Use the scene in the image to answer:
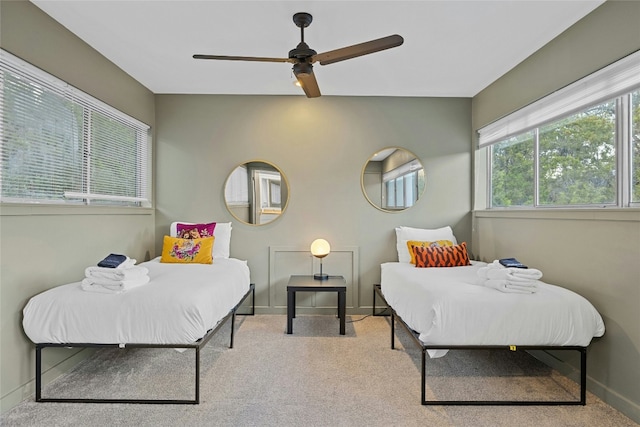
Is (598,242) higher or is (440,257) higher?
(598,242)

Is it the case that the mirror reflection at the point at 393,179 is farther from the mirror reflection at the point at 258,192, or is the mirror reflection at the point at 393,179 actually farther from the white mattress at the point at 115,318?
the white mattress at the point at 115,318

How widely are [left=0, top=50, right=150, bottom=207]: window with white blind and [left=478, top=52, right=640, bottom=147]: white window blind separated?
3.86 metres

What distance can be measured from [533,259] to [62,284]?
3.81 m

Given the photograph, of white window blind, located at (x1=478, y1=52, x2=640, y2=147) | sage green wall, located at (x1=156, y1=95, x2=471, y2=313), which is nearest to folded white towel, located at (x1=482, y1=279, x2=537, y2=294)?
white window blind, located at (x1=478, y1=52, x2=640, y2=147)

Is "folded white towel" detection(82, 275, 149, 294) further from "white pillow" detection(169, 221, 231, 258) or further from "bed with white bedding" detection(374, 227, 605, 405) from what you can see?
"bed with white bedding" detection(374, 227, 605, 405)

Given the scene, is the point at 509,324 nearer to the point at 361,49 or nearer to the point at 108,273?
the point at 361,49

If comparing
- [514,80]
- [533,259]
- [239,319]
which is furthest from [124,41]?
[533,259]

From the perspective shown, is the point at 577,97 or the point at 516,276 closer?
the point at 516,276

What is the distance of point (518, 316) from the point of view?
7.00 ft

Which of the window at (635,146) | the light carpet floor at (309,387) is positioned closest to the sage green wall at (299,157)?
the light carpet floor at (309,387)

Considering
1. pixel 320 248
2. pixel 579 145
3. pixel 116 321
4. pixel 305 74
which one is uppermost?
pixel 305 74

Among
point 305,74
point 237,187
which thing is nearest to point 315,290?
point 237,187

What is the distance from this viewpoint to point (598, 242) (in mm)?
2334

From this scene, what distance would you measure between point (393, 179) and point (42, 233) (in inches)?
133
